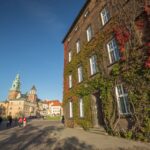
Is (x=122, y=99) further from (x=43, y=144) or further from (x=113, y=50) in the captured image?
(x=43, y=144)

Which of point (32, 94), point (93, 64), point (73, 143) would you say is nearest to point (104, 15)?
point (93, 64)

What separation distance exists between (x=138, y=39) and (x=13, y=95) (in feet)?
387

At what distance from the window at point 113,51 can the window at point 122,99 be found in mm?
2516

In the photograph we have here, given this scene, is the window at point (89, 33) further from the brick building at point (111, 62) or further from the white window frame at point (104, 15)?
the white window frame at point (104, 15)

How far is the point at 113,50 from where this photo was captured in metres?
12.2

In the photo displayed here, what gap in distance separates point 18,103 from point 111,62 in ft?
340

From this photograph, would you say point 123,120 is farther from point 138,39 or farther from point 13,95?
point 13,95

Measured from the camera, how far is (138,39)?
31.5 ft

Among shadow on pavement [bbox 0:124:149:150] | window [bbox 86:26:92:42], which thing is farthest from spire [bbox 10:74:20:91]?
shadow on pavement [bbox 0:124:149:150]

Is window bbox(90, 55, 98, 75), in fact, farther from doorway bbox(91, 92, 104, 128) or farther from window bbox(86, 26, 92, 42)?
window bbox(86, 26, 92, 42)

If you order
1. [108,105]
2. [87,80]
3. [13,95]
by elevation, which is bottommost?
[108,105]

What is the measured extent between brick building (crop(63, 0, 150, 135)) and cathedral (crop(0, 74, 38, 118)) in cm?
9446

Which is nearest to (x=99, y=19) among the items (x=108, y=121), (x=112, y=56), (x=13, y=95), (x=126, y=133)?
(x=112, y=56)

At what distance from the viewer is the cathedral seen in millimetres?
102625
